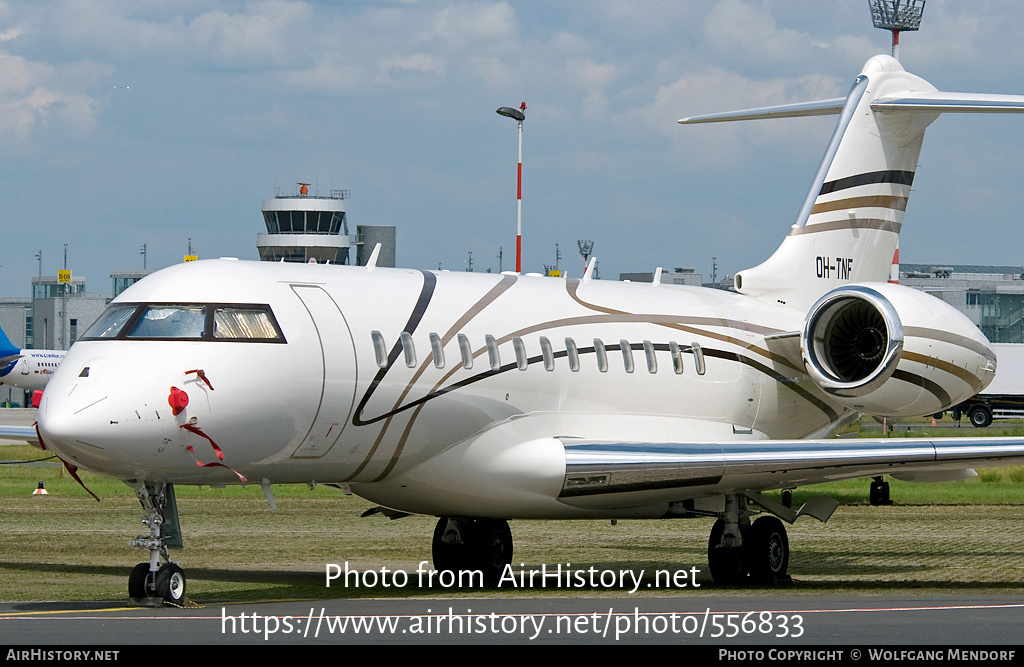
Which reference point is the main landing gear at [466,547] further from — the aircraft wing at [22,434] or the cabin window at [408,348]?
the aircraft wing at [22,434]

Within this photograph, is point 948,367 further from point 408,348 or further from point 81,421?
point 81,421

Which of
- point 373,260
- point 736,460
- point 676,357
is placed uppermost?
point 373,260

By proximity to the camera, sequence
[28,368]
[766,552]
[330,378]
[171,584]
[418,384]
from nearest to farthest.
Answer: [171,584] < [330,378] < [418,384] < [766,552] < [28,368]

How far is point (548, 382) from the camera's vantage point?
17547 mm

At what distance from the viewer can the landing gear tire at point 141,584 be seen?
14289mm

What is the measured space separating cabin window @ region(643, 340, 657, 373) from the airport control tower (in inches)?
2816

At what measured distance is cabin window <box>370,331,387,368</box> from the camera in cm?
1573

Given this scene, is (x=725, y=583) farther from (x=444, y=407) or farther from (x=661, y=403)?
(x=444, y=407)

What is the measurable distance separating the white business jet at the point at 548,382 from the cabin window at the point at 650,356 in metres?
0.02

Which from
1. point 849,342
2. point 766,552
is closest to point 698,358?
point 849,342

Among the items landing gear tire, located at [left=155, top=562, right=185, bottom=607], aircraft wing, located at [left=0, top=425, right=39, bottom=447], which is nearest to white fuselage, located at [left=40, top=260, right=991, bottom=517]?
landing gear tire, located at [left=155, top=562, right=185, bottom=607]

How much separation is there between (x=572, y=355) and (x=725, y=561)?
3.21 m

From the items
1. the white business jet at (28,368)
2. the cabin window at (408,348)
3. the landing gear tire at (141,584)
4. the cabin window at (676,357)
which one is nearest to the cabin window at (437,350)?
the cabin window at (408,348)
